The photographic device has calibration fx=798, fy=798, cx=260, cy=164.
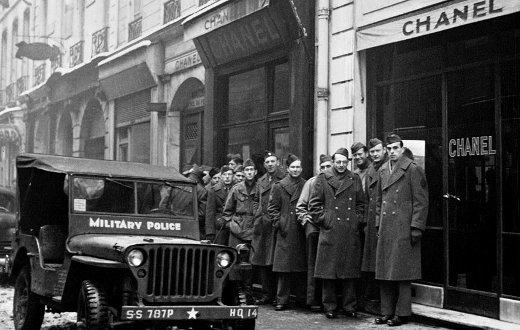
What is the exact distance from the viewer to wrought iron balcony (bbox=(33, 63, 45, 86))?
91.6 feet

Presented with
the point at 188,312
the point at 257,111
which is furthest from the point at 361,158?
the point at 257,111

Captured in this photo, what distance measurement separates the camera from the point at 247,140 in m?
14.4

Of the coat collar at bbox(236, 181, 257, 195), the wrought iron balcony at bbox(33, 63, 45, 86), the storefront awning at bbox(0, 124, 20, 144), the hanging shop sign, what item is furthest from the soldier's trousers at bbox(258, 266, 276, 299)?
the storefront awning at bbox(0, 124, 20, 144)

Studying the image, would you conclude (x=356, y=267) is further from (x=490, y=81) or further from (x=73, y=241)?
(x=73, y=241)

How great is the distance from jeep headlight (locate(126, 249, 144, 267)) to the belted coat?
492 cm

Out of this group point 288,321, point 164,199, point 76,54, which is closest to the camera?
point 164,199

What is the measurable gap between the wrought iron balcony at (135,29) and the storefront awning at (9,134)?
12.5 m

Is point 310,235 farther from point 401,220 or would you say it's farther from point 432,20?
point 432,20

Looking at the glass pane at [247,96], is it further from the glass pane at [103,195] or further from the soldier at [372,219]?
the glass pane at [103,195]

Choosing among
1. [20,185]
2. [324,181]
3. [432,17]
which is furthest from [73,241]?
[432,17]

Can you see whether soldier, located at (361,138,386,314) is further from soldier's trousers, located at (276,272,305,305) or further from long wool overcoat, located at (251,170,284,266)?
long wool overcoat, located at (251,170,284,266)

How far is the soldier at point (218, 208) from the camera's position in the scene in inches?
441

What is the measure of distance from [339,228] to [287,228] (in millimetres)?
883

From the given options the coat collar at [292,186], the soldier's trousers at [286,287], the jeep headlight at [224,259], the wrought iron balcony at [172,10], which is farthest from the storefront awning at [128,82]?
the jeep headlight at [224,259]
